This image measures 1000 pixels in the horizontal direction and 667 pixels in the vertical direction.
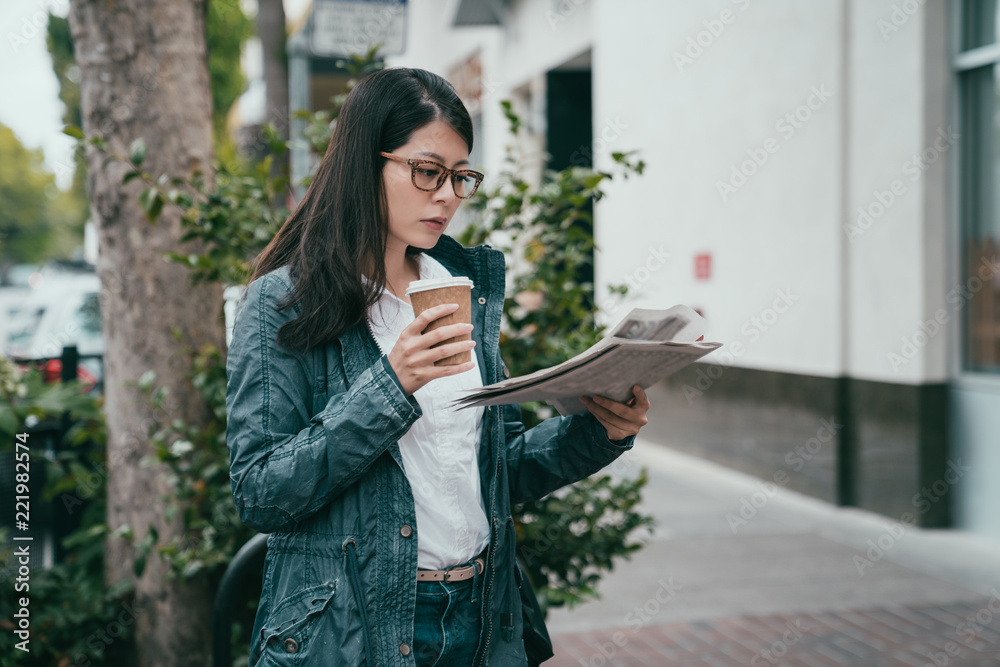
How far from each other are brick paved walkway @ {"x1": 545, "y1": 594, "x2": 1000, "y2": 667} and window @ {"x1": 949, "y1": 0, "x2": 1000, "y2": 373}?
1.97m

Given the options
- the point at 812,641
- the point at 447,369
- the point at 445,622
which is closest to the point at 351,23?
the point at 447,369

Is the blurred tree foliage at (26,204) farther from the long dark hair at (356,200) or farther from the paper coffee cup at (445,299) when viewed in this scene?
the paper coffee cup at (445,299)

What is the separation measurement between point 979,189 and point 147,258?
535 centimetres

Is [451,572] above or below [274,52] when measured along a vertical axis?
below

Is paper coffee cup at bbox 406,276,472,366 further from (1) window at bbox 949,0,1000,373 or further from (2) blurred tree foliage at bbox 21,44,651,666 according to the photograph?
(1) window at bbox 949,0,1000,373

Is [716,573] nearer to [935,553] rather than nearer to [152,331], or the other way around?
[935,553]

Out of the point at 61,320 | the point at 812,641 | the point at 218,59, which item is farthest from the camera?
the point at 218,59

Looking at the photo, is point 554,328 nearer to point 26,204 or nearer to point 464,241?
point 464,241

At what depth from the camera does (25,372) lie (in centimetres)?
367

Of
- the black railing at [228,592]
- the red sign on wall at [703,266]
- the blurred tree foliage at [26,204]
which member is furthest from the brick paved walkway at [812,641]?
the blurred tree foliage at [26,204]

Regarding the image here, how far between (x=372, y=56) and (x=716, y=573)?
12.4 feet

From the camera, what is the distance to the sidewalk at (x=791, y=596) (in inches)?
168

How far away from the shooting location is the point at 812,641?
4.38m

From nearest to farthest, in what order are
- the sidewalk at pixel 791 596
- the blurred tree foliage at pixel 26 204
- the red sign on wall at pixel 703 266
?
the sidewalk at pixel 791 596 < the red sign on wall at pixel 703 266 < the blurred tree foliage at pixel 26 204
